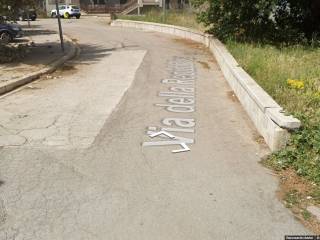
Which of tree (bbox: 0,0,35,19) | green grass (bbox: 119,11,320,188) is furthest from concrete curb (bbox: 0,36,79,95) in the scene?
green grass (bbox: 119,11,320,188)

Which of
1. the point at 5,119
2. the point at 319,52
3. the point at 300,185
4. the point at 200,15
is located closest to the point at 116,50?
the point at 200,15

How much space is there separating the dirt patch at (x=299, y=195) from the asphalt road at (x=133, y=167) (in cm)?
11

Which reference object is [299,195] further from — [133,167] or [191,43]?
[191,43]

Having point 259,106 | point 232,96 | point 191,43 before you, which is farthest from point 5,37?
point 259,106

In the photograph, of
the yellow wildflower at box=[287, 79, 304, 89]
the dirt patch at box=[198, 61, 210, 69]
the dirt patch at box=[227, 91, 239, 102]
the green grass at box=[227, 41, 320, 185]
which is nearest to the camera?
the green grass at box=[227, 41, 320, 185]

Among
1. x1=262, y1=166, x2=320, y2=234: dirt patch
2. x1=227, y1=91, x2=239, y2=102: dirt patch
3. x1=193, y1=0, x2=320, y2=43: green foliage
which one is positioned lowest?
x1=262, y1=166, x2=320, y2=234: dirt patch

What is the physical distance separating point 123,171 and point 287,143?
93.6 inches

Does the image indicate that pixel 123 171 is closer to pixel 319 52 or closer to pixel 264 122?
pixel 264 122

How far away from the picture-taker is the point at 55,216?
436cm

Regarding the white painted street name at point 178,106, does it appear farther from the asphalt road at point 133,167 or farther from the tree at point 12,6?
the tree at point 12,6

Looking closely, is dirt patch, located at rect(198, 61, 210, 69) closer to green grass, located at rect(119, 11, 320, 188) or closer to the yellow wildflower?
green grass, located at rect(119, 11, 320, 188)

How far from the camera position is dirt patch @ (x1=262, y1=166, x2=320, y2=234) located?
446 cm

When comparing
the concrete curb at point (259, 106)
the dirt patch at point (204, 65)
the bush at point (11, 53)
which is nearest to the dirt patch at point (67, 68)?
the bush at point (11, 53)

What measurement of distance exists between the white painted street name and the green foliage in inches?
157
